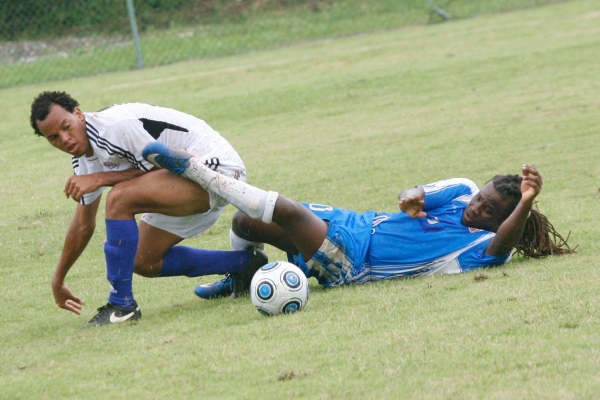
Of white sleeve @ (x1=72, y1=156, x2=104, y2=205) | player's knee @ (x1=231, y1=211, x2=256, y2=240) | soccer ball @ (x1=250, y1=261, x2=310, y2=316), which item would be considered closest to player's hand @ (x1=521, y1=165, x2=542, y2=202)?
soccer ball @ (x1=250, y1=261, x2=310, y2=316)

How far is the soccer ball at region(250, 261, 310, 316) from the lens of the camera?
16.4 ft

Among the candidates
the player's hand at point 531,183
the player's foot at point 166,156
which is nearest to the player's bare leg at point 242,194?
the player's foot at point 166,156

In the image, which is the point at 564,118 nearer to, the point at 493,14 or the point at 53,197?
the point at 53,197

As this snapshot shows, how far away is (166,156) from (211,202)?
19.4 inches

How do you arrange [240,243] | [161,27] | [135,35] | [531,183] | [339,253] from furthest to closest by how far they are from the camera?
[161,27], [135,35], [240,243], [339,253], [531,183]

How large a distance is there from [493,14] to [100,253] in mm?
16544

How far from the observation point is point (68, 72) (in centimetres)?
1817

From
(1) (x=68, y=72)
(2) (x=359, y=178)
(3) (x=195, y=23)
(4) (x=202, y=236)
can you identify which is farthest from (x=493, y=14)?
(4) (x=202, y=236)

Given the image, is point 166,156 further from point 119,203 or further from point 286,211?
point 286,211

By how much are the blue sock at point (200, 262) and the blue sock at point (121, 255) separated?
493 millimetres

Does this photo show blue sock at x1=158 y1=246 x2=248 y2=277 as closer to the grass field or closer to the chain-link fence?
the grass field

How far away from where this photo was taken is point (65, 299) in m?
Answer: 5.32

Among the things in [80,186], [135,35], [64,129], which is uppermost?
[135,35]

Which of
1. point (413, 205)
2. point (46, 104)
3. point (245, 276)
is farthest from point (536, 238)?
point (46, 104)
